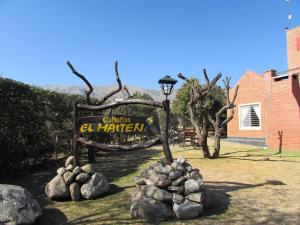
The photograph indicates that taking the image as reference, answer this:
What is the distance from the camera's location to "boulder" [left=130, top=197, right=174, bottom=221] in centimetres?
491

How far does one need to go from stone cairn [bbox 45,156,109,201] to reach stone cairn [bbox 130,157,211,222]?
108 centimetres

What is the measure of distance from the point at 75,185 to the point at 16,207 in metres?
1.67

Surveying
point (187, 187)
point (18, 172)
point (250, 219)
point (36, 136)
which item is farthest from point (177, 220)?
point (36, 136)

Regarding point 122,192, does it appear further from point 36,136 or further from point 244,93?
point 244,93

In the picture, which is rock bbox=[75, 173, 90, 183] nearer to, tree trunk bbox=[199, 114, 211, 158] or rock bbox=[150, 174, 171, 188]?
rock bbox=[150, 174, 171, 188]

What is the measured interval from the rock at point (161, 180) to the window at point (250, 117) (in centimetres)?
1399

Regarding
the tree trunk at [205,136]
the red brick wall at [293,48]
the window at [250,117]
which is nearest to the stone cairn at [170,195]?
the tree trunk at [205,136]

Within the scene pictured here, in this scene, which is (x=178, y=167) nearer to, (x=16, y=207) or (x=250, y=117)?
(x=16, y=207)

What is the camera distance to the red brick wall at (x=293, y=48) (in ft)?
49.5

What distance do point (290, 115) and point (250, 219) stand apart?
998cm

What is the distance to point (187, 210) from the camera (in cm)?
496

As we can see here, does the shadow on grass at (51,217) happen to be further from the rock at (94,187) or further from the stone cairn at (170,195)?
the stone cairn at (170,195)

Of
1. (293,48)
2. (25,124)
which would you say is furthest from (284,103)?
(25,124)

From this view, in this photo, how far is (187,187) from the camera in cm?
522
